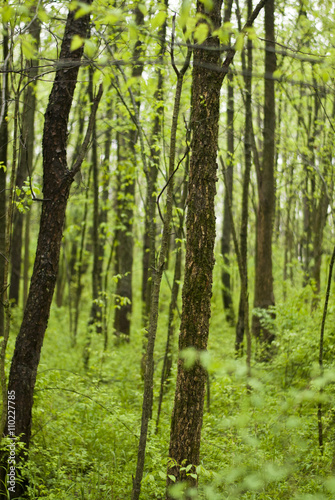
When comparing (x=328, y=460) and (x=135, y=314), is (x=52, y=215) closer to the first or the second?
(x=328, y=460)

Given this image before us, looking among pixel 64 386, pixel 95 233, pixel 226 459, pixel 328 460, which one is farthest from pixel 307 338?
pixel 95 233

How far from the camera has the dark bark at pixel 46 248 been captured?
3.87 metres

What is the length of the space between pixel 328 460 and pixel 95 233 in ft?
21.0

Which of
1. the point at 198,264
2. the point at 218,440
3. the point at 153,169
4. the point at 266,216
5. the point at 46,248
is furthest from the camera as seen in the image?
the point at 266,216

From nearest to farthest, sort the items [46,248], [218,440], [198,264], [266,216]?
[198,264]
[46,248]
[218,440]
[266,216]

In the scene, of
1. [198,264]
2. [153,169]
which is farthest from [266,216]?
[198,264]

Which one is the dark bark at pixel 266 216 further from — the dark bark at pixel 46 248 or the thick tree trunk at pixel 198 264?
the dark bark at pixel 46 248

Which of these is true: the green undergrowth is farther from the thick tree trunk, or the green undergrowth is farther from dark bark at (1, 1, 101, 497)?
dark bark at (1, 1, 101, 497)

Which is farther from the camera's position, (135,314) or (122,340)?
(135,314)

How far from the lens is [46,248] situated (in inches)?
157

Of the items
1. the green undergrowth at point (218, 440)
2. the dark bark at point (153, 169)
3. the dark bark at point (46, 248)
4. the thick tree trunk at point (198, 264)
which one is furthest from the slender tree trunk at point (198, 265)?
the dark bark at point (46, 248)

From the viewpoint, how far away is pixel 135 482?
3.30 metres

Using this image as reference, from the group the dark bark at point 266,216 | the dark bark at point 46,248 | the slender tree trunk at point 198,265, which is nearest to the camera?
the slender tree trunk at point 198,265

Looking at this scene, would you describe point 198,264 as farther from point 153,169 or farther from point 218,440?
point 153,169
